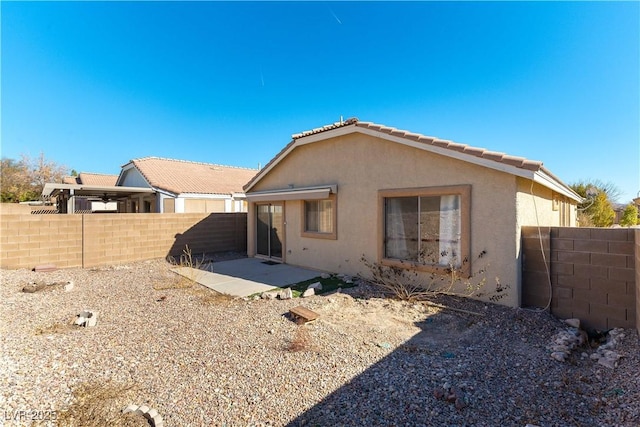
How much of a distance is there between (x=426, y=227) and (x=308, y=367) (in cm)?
622

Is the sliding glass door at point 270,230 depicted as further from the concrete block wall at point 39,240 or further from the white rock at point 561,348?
the white rock at point 561,348

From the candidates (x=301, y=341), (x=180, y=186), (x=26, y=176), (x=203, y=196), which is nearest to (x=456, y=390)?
(x=301, y=341)

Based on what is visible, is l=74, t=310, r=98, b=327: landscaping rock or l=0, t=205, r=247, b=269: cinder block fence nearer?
l=74, t=310, r=98, b=327: landscaping rock

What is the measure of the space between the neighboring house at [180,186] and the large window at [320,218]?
15674mm

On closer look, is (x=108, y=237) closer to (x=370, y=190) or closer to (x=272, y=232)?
(x=272, y=232)

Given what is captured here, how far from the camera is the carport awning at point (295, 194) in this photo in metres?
12.4

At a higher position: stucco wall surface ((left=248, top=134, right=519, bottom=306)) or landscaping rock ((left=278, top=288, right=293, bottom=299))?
stucco wall surface ((left=248, top=134, right=519, bottom=306))

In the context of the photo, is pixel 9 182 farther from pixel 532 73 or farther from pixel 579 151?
pixel 579 151

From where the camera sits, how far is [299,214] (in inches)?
560

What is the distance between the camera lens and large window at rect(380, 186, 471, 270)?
880 cm

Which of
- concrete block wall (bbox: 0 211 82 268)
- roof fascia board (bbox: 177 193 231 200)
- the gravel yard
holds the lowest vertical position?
the gravel yard

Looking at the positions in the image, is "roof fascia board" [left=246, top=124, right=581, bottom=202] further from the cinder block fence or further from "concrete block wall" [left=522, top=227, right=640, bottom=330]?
the cinder block fence

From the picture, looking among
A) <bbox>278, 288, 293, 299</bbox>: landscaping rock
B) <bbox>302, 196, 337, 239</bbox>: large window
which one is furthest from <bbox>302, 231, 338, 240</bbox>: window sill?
<bbox>278, 288, 293, 299</bbox>: landscaping rock

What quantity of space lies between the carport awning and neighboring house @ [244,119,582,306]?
6cm
